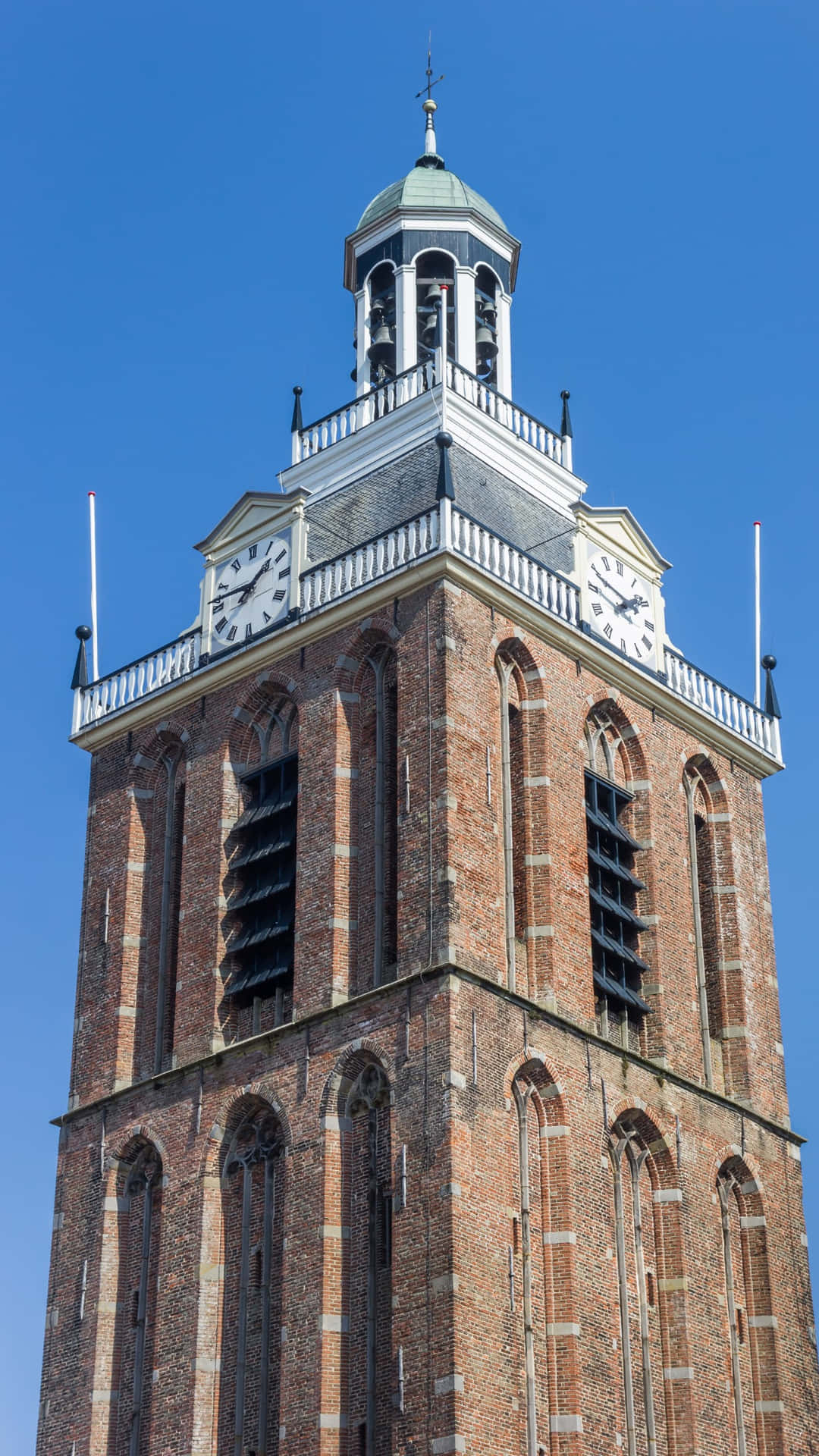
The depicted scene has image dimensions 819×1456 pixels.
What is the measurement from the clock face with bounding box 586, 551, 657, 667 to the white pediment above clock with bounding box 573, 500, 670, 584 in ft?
0.68

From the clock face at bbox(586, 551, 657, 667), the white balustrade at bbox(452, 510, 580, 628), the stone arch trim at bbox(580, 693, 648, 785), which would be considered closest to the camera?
the white balustrade at bbox(452, 510, 580, 628)

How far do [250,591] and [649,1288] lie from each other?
12.8 m

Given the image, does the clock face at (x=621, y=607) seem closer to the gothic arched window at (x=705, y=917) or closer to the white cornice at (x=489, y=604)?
the white cornice at (x=489, y=604)

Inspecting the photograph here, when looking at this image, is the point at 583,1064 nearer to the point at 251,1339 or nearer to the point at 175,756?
the point at 251,1339

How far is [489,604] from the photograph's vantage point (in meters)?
41.4

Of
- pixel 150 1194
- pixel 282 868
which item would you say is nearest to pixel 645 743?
pixel 282 868

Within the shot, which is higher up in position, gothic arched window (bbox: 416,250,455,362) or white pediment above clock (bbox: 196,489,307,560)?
gothic arched window (bbox: 416,250,455,362)

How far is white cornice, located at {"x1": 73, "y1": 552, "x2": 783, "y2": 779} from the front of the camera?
41250mm

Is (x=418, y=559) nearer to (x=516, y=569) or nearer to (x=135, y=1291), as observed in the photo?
(x=516, y=569)

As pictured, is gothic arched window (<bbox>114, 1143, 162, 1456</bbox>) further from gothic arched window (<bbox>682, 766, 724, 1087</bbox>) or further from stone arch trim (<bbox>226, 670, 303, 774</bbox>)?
gothic arched window (<bbox>682, 766, 724, 1087</bbox>)

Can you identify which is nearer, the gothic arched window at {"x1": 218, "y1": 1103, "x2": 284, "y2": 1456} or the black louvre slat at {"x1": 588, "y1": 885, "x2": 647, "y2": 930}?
the gothic arched window at {"x1": 218, "y1": 1103, "x2": 284, "y2": 1456}

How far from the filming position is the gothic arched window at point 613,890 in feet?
136

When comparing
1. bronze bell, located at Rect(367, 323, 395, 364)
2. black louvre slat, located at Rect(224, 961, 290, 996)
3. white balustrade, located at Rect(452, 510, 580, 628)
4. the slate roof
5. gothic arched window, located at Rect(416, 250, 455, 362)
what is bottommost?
black louvre slat, located at Rect(224, 961, 290, 996)

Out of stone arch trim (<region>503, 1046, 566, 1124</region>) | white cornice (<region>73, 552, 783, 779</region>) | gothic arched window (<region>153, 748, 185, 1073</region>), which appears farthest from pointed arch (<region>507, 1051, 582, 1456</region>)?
white cornice (<region>73, 552, 783, 779</region>)
